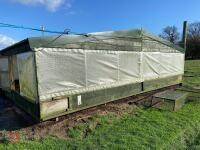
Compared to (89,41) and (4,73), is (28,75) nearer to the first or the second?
(89,41)

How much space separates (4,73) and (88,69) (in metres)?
4.15

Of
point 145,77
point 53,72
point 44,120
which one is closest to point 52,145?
point 44,120

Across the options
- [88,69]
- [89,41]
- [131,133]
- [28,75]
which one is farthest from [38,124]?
[89,41]

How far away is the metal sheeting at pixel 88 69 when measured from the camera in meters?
4.69

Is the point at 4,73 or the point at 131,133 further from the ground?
the point at 4,73

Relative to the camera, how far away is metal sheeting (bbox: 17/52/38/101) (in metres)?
4.64

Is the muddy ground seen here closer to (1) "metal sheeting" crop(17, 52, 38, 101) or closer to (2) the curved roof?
(1) "metal sheeting" crop(17, 52, 38, 101)

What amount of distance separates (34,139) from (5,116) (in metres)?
2.18

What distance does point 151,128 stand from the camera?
464cm

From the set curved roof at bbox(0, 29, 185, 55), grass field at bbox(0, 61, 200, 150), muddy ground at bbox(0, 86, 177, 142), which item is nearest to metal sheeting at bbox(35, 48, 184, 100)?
curved roof at bbox(0, 29, 185, 55)

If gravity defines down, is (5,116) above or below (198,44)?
below

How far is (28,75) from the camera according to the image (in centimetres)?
490

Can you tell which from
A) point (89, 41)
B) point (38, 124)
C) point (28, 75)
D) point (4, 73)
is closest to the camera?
point (28, 75)

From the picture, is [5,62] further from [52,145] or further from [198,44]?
[198,44]
